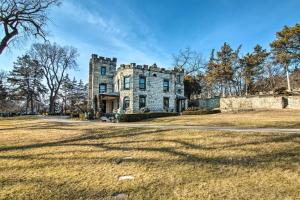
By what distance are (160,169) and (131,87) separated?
20838 millimetres

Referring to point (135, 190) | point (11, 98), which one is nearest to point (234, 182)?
point (135, 190)

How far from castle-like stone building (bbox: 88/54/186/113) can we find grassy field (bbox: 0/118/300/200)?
1679 centimetres

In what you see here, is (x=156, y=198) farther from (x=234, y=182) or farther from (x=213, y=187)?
(x=234, y=182)

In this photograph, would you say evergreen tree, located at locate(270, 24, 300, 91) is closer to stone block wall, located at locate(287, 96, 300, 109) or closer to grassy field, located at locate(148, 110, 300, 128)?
stone block wall, located at locate(287, 96, 300, 109)

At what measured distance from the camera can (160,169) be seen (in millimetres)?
4695

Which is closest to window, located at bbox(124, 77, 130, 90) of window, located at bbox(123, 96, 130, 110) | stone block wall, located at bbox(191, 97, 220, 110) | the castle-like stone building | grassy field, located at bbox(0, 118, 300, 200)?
the castle-like stone building

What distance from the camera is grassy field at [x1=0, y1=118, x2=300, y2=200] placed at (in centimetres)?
353

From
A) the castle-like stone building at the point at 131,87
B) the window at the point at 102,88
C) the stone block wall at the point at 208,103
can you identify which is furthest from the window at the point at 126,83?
the stone block wall at the point at 208,103

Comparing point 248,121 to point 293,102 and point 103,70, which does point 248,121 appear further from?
point 103,70

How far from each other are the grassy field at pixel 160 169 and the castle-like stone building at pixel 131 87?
16792mm

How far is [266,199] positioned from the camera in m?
3.16

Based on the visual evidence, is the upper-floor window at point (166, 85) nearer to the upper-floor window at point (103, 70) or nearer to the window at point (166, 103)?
the window at point (166, 103)

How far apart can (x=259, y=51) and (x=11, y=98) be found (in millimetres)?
54616

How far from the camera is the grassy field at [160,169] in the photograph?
139 inches
